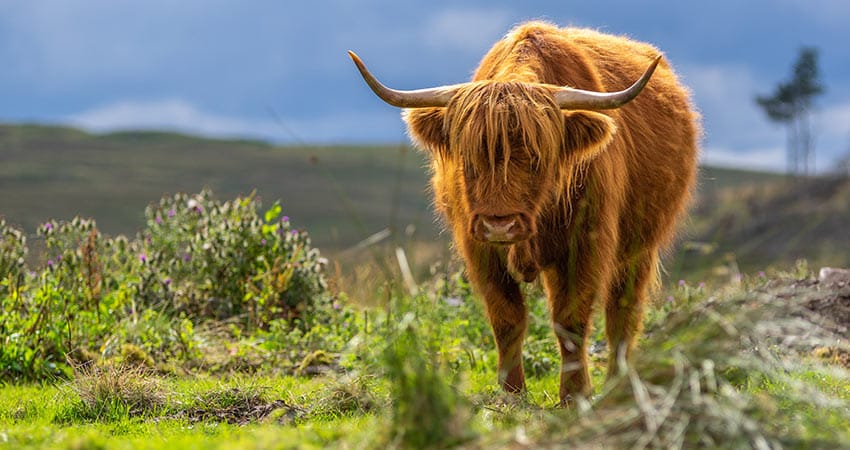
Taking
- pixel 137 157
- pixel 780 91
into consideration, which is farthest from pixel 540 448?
pixel 137 157

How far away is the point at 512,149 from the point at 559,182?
1.33ft

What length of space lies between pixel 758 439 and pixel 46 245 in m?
7.10

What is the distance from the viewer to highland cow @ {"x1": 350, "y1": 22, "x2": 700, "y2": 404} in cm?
534

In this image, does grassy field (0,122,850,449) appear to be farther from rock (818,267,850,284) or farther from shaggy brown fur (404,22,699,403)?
shaggy brown fur (404,22,699,403)

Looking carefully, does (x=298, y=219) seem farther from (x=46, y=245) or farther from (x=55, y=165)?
(x=46, y=245)

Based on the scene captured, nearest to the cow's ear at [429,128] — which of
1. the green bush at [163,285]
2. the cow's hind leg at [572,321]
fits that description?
the cow's hind leg at [572,321]

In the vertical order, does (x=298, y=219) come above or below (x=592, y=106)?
below

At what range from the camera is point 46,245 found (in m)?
8.89

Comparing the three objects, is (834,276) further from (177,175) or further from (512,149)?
(177,175)

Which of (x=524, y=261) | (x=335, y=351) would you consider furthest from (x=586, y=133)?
(x=335, y=351)

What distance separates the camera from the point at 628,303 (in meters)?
6.89

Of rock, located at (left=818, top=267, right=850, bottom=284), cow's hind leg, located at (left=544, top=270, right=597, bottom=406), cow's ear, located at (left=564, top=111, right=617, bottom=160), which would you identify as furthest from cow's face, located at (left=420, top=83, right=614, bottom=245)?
rock, located at (left=818, top=267, right=850, bottom=284)

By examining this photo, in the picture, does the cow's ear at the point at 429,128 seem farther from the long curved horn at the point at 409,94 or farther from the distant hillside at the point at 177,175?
the distant hillside at the point at 177,175

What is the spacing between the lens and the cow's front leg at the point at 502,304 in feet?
20.0
